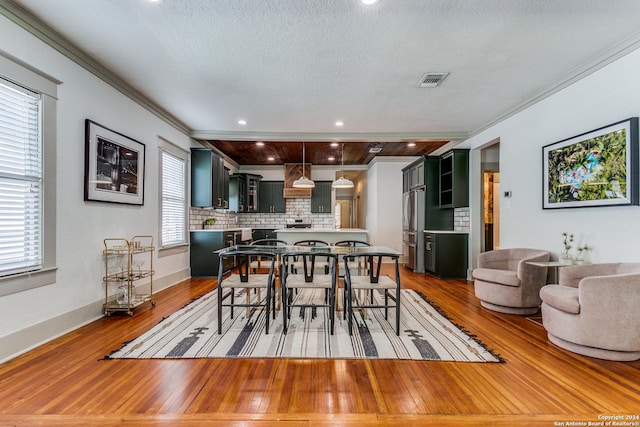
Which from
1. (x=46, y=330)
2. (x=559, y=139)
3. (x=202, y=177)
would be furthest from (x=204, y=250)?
(x=559, y=139)

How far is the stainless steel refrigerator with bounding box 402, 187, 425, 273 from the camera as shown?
240 inches

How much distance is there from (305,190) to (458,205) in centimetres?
386

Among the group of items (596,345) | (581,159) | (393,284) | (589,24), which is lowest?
(596,345)

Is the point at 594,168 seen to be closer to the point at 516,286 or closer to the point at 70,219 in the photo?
the point at 516,286

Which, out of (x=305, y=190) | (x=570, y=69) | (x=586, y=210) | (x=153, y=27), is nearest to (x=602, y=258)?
(x=586, y=210)

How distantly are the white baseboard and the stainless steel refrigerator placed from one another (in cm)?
528

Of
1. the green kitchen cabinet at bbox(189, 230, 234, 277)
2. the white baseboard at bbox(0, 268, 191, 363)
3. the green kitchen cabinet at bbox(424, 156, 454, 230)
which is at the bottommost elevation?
the white baseboard at bbox(0, 268, 191, 363)

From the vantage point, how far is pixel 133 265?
3758 mm

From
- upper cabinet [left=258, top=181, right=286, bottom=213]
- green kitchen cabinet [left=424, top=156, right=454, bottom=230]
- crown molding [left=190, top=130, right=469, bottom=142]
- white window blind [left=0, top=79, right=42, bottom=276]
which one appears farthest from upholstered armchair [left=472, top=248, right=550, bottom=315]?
upper cabinet [left=258, top=181, right=286, bottom=213]

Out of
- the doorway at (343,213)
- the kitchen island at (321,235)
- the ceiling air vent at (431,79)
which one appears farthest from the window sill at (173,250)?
the doorway at (343,213)

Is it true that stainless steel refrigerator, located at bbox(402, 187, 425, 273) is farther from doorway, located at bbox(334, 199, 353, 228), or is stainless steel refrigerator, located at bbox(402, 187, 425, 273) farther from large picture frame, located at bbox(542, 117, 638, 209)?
doorway, located at bbox(334, 199, 353, 228)

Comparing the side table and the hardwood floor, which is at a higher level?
the side table

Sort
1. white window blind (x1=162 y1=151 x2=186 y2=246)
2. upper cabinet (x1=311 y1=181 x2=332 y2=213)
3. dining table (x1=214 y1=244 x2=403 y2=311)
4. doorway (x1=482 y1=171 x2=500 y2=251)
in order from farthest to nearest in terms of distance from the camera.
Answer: upper cabinet (x1=311 y1=181 x2=332 y2=213), doorway (x1=482 y1=171 x2=500 y2=251), white window blind (x1=162 y1=151 x2=186 y2=246), dining table (x1=214 y1=244 x2=403 y2=311)

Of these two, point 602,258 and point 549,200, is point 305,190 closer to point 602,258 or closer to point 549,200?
point 549,200
